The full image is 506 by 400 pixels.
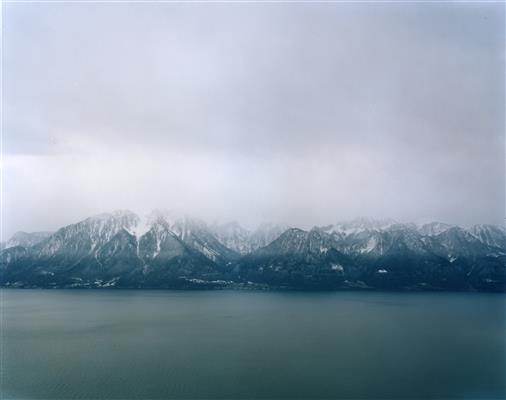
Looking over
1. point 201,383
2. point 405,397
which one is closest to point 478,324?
point 405,397

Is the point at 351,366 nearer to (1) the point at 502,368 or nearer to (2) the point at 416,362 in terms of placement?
(2) the point at 416,362

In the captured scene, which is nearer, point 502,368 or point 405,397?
point 405,397

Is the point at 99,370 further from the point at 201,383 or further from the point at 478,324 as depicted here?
the point at 478,324

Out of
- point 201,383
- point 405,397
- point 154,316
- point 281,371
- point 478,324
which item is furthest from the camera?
point 154,316

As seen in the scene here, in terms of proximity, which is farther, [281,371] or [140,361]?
[140,361]

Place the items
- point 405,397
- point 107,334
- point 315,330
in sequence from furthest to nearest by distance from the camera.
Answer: point 315,330 → point 107,334 → point 405,397

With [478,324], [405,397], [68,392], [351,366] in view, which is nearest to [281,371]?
[351,366]
